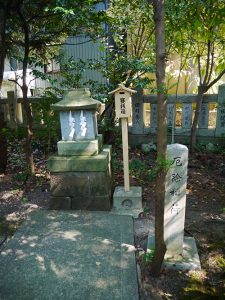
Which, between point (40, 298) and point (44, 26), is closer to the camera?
point (40, 298)

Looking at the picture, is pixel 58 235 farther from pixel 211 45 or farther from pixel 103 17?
pixel 211 45

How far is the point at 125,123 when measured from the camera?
15.3 ft

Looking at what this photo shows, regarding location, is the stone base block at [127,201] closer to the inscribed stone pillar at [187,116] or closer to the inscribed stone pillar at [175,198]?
the inscribed stone pillar at [175,198]

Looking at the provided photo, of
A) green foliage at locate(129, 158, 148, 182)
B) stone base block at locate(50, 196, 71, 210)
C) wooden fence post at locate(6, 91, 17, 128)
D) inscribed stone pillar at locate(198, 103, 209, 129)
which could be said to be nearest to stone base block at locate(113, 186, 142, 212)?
stone base block at locate(50, 196, 71, 210)

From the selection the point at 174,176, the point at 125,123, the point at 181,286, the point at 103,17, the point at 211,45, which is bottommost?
the point at 181,286

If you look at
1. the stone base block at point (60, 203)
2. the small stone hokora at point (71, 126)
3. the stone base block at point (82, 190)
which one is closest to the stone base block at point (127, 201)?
the stone base block at point (82, 190)

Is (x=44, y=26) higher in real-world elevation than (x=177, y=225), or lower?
higher

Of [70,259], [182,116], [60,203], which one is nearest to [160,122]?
[70,259]

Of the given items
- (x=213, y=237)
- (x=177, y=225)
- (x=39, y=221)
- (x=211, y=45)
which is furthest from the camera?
(x=211, y=45)

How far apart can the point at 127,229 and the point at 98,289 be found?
1.24m

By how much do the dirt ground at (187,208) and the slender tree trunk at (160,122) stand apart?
218mm

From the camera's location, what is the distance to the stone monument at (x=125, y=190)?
180 inches

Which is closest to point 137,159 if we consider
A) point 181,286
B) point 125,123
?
point 125,123

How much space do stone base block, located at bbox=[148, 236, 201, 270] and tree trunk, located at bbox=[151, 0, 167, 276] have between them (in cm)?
24
